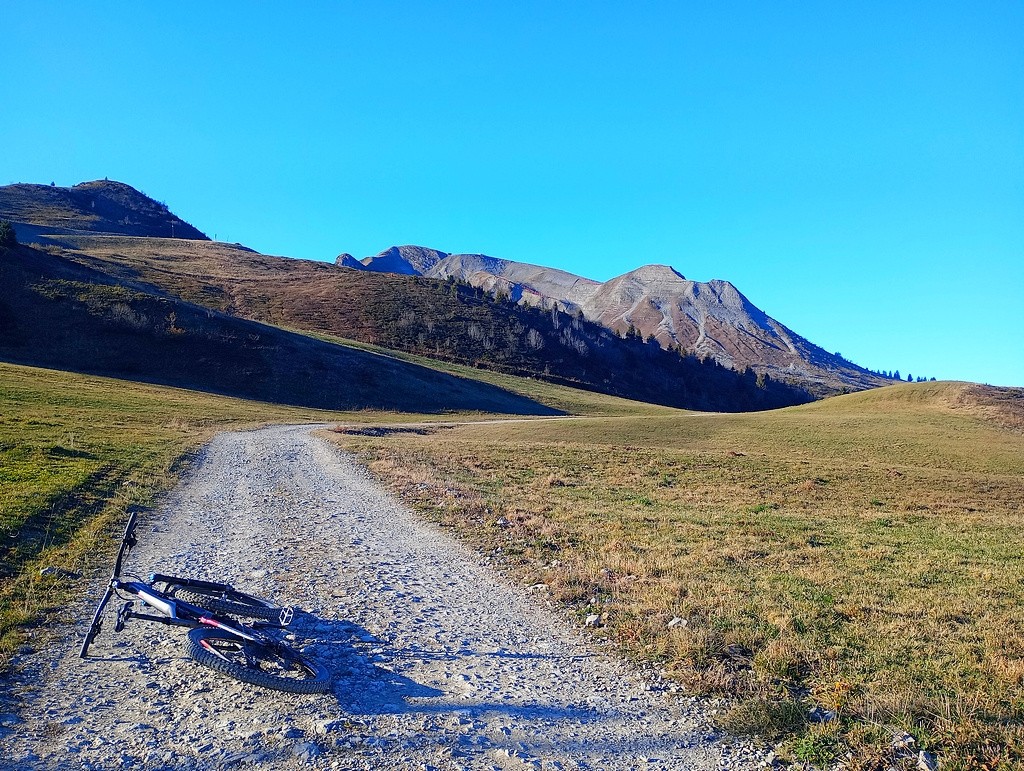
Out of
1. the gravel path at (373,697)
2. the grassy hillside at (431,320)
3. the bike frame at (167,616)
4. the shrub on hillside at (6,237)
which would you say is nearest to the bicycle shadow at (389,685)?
the gravel path at (373,697)

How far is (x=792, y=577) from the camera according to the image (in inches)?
456

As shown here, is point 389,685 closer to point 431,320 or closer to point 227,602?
point 227,602

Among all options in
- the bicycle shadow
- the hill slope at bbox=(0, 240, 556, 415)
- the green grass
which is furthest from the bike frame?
the hill slope at bbox=(0, 240, 556, 415)

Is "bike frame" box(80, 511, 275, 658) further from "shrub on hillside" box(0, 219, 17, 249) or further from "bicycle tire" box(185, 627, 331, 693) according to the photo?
"shrub on hillside" box(0, 219, 17, 249)

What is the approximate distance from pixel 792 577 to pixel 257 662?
33.0 ft

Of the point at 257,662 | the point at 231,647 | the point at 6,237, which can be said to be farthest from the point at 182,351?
the point at 257,662

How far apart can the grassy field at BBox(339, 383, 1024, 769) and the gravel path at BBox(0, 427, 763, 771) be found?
0.94 metres

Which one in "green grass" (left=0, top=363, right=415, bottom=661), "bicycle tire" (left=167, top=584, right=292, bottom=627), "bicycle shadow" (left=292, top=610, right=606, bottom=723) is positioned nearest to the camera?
"bicycle shadow" (left=292, top=610, right=606, bottom=723)

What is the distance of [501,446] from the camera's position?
131 ft

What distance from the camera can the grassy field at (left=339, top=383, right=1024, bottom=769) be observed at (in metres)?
6.24

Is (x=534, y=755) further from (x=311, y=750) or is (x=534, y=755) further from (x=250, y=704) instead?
(x=250, y=704)

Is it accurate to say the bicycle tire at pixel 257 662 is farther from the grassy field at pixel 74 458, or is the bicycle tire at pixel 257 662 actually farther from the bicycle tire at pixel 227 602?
the grassy field at pixel 74 458

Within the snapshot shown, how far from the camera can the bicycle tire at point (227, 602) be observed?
777 centimetres

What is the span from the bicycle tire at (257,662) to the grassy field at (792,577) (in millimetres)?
4255
